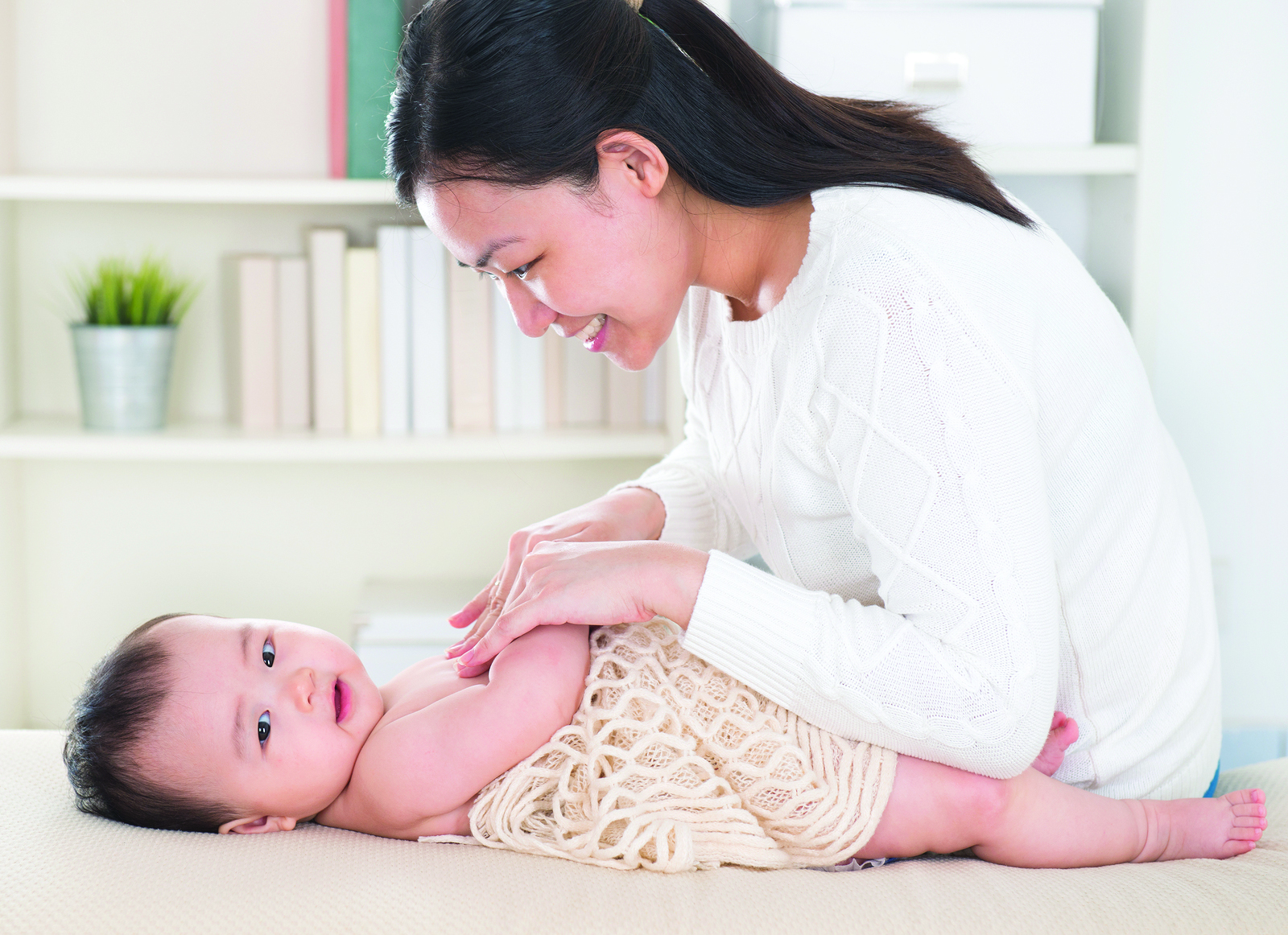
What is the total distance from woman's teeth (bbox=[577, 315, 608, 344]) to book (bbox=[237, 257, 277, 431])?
0.78 m

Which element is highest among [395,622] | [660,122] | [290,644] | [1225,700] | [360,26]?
[360,26]

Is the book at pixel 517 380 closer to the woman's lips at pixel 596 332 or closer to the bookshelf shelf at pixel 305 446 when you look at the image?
the bookshelf shelf at pixel 305 446

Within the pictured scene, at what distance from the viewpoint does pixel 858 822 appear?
89 centimetres

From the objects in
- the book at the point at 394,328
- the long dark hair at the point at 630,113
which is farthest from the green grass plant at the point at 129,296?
the long dark hair at the point at 630,113

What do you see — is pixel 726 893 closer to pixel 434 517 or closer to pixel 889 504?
pixel 889 504

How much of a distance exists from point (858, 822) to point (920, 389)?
1.18 feet

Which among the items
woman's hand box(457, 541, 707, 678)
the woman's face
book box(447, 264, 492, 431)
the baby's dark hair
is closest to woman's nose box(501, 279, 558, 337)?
the woman's face

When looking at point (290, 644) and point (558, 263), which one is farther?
point (290, 644)

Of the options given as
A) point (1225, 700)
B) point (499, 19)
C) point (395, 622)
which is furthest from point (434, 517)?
point (1225, 700)

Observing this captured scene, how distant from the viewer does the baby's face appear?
39.9 inches

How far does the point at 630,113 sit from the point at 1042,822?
28.1 inches

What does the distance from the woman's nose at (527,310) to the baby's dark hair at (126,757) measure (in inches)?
18.9

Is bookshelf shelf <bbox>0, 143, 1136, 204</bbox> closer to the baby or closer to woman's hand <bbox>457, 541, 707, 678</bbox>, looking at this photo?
the baby

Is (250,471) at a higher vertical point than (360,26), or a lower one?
lower
